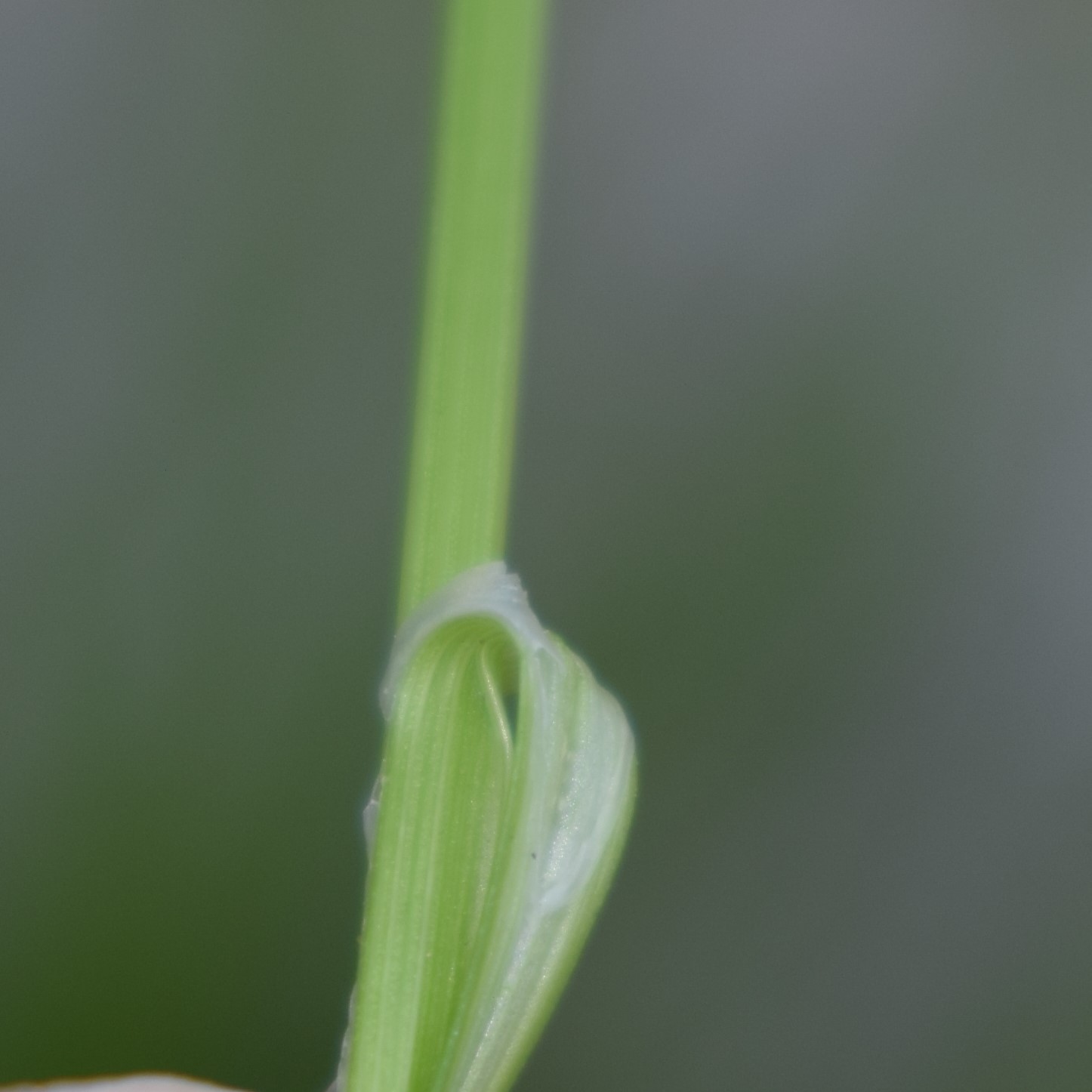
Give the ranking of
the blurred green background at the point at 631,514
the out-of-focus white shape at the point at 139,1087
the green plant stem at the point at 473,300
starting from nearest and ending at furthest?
the green plant stem at the point at 473,300, the out-of-focus white shape at the point at 139,1087, the blurred green background at the point at 631,514

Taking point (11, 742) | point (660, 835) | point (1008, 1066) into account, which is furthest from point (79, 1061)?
point (1008, 1066)

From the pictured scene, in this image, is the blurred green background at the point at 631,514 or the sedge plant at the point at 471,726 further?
the blurred green background at the point at 631,514

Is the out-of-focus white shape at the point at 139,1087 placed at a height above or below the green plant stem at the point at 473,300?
below

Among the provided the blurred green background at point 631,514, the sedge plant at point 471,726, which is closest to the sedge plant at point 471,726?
the sedge plant at point 471,726

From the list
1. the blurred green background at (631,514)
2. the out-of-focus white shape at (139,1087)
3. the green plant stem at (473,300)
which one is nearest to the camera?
the green plant stem at (473,300)

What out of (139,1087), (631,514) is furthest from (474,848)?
(631,514)

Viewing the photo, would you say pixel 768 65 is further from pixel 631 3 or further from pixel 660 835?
pixel 660 835

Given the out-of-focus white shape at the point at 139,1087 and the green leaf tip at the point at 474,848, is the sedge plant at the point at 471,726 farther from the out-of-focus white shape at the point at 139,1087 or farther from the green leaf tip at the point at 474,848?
the out-of-focus white shape at the point at 139,1087

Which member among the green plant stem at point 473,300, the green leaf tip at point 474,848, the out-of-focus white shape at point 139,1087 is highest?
the green plant stem at point 473,300
